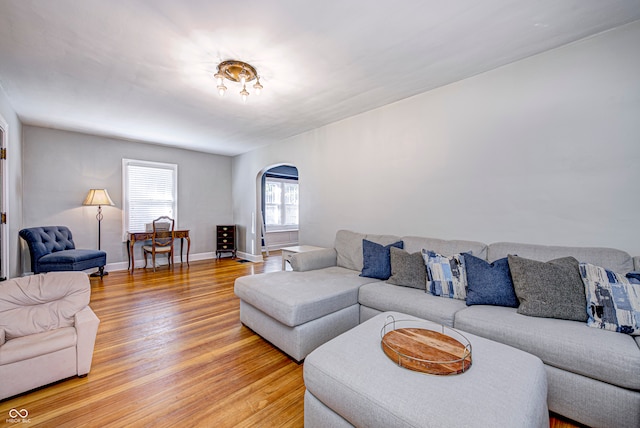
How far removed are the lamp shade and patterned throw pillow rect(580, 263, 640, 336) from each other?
6365mm

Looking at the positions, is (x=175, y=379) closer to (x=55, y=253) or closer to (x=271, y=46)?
(x=271, y=46)

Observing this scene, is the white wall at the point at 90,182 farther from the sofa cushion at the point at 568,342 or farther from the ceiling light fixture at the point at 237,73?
the sofa cushion at the point at 568,342

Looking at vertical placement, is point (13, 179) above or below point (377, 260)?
above

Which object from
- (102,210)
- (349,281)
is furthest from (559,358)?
(102,210)

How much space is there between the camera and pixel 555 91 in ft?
7.48

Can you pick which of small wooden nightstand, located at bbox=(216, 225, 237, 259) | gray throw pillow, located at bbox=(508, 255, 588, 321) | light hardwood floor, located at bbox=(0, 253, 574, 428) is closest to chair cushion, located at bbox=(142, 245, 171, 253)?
small wooden nightstand, located at bbox=(216, 225, 237, 259)

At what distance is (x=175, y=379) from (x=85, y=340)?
688mm

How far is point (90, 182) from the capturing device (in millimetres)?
4941

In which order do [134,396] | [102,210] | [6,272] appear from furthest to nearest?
[102,210], [6,272], [134,396]

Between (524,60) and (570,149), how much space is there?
0.92 m

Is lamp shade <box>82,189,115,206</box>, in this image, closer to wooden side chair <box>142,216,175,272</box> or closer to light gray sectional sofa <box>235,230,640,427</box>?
wooden side chair <box>142,216,175,272</box>

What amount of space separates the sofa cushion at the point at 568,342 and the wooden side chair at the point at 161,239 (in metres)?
5.29

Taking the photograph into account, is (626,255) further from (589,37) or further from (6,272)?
(6,272)

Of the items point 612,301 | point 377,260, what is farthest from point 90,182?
point 612,301
